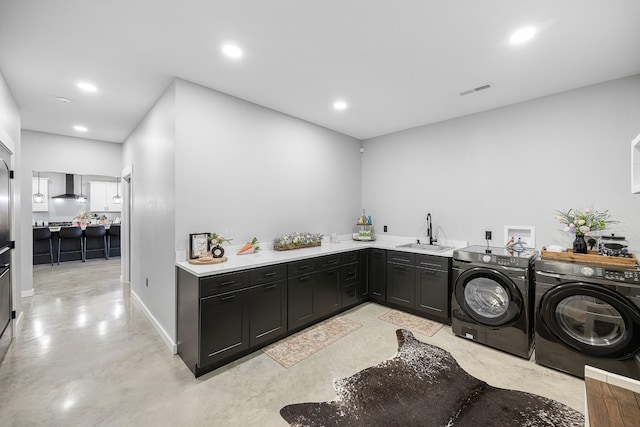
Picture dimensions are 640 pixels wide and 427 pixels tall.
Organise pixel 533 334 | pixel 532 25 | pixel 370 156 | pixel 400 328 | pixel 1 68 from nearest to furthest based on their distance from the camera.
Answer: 1. pixel 532 25
2. pixel 1 68
3. pixel 533 334
4. pixel 400 328
5. pixel 370 156

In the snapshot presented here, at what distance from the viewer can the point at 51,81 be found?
2984 mm

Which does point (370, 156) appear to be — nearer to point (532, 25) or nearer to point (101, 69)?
point (532, 25)

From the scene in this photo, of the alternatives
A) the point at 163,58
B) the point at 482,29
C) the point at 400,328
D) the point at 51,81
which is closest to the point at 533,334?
the point at 400,328

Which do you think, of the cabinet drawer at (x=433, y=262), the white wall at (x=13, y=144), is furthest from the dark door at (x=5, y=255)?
the cabinet drawer at (x=433, y=262)

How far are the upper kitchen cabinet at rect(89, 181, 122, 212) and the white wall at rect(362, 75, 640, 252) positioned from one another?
962 centimetres

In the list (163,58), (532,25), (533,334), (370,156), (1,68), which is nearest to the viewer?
(532,25)

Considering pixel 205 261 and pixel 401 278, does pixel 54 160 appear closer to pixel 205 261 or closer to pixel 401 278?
pixel 205 261

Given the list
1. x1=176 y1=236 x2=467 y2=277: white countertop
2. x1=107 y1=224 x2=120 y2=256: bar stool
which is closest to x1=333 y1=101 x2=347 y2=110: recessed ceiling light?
x1=176 y1=236 x2=467 y2=277: white countertop

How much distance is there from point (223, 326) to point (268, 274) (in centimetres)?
63

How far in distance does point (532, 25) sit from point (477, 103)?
152 cm

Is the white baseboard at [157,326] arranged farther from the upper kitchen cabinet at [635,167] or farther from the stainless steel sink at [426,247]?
the upper kitchen cabinet at [635,167]

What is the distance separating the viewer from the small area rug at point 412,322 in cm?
336

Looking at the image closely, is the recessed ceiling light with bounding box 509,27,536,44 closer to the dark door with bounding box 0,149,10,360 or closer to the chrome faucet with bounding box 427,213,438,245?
the chrome faucet with bounding box 427,213,438,245

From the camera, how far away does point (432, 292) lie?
3.56 metres
